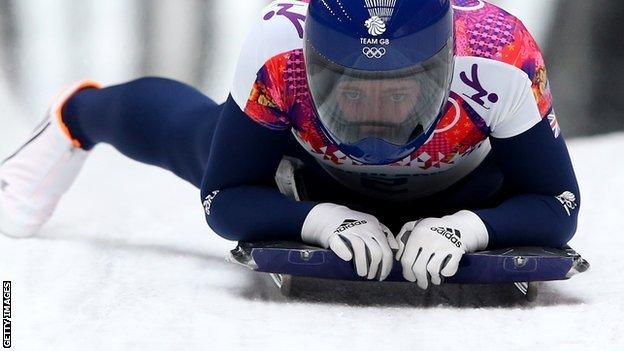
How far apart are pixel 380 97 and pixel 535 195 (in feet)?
1.76

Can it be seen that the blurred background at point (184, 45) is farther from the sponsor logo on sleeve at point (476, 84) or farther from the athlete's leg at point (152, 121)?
the sponsor logo on sleeve at point (476, 84)

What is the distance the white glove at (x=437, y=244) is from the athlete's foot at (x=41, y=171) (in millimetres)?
1570

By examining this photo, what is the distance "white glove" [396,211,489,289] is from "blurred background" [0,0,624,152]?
294 centimetres

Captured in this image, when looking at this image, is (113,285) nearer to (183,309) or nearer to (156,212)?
(183,309)

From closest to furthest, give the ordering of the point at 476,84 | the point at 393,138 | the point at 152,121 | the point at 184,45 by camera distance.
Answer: the point at 393,138
the point at 476,84
the point at 152,121
the point at 184,45

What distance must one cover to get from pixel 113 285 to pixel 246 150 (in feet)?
1.67

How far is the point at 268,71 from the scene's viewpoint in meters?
3.07

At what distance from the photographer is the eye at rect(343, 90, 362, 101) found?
2.81 m

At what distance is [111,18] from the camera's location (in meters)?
6.26

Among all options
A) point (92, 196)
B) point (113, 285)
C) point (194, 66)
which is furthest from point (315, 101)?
point (194, 66)

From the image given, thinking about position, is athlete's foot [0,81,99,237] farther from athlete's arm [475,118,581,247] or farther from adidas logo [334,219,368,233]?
athlete's arm [475,118,581,247]

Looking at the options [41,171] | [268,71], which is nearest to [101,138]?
[41,171]

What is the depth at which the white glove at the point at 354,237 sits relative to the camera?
290 cm

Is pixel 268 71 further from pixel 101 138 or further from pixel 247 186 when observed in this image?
pixel 101 138
